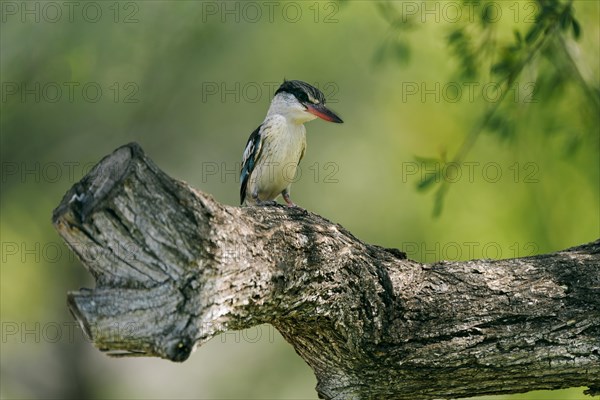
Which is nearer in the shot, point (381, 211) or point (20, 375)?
point (381, 211)

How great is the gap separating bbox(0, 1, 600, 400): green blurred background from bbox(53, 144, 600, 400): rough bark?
10.4ft

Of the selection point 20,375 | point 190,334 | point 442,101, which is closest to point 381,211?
point 442,101

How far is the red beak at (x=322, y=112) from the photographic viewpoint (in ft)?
16.0

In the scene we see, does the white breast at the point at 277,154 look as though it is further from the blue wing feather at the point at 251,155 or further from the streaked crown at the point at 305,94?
the streaked crown at the point at 305,94

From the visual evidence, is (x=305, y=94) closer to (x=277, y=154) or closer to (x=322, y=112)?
(x=322, y=112)

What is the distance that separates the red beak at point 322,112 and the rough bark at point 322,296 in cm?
168

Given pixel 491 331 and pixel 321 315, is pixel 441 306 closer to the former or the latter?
pixel 491 331

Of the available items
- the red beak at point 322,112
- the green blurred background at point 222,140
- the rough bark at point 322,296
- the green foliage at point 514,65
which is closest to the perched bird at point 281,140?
the red beak at point 322,112

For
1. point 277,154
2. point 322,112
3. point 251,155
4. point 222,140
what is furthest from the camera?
point 222,140

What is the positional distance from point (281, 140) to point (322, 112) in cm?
31

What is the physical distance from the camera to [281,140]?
5016 millimetres

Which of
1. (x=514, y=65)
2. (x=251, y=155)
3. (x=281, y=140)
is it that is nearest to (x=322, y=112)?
(x=281, y=140)

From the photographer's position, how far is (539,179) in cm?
654

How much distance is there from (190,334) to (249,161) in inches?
112
